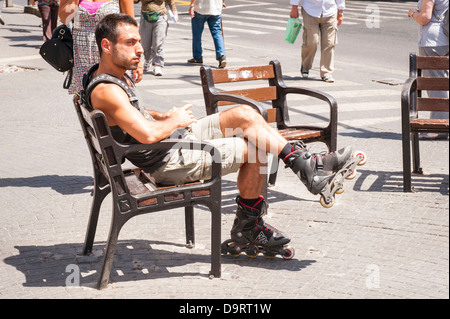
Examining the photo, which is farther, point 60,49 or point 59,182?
point 59,182

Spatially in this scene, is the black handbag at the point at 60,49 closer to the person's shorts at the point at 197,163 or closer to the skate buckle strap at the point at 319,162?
the person's shorts at the point at 197,163

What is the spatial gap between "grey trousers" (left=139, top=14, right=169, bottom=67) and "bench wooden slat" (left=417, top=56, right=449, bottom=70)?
594 cm

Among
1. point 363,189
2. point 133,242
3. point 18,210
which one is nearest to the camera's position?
point 133,242

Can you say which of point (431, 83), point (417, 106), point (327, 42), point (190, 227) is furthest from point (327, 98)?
point (327, 42)

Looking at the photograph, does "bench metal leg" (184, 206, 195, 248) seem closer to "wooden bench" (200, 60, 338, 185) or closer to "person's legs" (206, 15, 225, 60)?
"wooden bench" (200, 60, 338, 185)

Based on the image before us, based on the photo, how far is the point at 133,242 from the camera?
5.17 metres

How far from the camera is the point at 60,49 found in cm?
602

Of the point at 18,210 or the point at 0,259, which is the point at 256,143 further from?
the point at 18,210

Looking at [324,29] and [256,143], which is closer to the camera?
[256,143]

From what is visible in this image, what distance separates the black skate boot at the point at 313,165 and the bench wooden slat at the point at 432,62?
2.34 m

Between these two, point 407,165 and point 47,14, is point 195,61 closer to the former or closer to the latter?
point 47,14

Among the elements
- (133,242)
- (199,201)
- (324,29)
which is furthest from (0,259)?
(324,29)

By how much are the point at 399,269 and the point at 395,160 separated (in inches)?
111

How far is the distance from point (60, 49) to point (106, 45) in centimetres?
154
